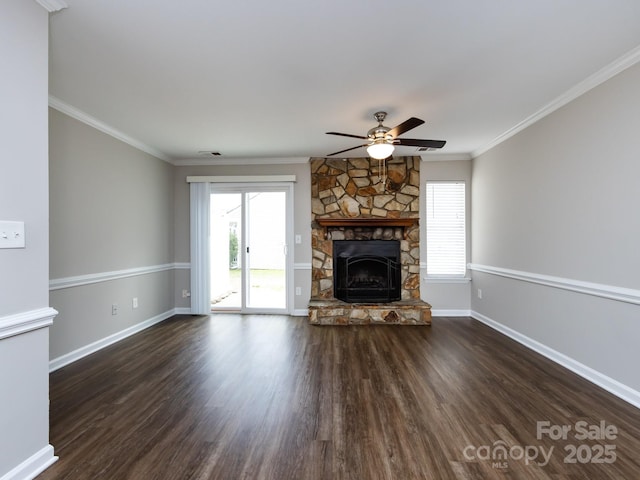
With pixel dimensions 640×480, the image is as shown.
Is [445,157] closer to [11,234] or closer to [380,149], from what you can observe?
[380,149]

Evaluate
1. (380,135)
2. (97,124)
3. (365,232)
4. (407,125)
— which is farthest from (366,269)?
(97,124)

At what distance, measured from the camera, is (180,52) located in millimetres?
2137

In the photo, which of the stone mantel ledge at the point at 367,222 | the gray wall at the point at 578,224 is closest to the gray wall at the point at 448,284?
the stone mantel ledge at the point at 367,222

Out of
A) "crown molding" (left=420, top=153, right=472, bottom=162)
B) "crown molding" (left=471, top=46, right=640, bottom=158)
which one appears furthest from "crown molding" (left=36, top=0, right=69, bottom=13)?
"crown molding" (left=420, top=153, right=472, bottom=162)

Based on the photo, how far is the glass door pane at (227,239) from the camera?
16.5ft

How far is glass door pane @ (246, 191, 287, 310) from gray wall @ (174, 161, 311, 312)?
224mm

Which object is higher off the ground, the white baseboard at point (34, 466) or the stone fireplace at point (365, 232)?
the stone fireplace at point (365, 232)

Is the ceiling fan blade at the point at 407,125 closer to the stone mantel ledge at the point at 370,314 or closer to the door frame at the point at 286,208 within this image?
the door frame at the point at 286,208

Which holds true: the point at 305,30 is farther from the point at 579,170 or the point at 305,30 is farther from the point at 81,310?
the point at 81,310

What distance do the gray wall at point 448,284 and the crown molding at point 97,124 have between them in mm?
4139

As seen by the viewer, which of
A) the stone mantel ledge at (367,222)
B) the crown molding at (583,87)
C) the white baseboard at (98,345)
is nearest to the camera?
the crown molding at (583,87)

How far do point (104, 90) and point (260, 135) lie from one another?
164 centimetres

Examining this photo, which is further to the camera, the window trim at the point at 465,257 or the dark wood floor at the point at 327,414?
the window trim at the point at 465,257

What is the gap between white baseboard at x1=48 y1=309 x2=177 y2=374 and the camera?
9.46ft
